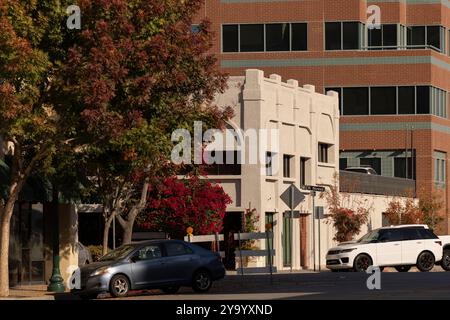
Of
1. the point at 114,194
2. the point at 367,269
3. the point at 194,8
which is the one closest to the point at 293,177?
the point at 367,269

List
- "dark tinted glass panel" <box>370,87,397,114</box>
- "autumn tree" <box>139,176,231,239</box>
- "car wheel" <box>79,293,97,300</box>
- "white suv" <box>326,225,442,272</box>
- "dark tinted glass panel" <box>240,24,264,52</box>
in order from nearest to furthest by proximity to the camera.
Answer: "car wheel" <box>79,293,97,300</box> → "white suv" <box>326,225,442,272</box> → "autumn tree" <box>139,176,231,239</box> → "dark tinted glass panel" <box>370,87,397,114</box> → "dark tinted glass panel" <box>240,24,264,52</box>

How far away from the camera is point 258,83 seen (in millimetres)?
53844

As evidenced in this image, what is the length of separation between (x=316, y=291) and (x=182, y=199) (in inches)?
727

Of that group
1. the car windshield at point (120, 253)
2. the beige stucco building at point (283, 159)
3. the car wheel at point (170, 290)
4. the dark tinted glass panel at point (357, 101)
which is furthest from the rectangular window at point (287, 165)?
the car windshield at point (120, 253)

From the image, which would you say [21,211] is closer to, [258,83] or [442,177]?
[258,83]

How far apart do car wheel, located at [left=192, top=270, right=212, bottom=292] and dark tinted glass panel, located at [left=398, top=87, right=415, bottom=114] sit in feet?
138

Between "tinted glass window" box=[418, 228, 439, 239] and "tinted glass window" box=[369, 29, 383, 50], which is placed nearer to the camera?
"tinted glass window" box=[418, 228, 439, 239]

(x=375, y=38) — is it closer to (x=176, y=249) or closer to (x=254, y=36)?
(x=254, y=36)

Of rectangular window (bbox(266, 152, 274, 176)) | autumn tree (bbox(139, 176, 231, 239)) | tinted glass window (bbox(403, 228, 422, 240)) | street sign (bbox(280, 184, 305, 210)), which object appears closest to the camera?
street sign (bbox(280, 184, 305, 210))

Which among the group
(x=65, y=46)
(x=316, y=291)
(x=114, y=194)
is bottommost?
(x=316, y=291)

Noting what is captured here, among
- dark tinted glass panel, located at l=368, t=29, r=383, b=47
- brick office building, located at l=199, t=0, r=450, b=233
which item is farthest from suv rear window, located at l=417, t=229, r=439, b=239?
dark tinted glass panel, located at l=368, t=29, r=383, b=47

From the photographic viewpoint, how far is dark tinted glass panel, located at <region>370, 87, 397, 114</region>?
241ft

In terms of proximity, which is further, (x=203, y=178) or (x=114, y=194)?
(x=203, y=178)

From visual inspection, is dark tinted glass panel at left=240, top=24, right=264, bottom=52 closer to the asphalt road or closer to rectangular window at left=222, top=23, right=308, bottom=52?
rectangular window at left=222, top=23, right=308, bottom=52
